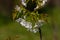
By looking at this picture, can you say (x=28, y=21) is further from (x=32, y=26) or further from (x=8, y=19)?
(x=8, y=19)

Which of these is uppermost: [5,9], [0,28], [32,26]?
[5,9]

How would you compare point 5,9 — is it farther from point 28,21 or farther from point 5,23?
point 28,21

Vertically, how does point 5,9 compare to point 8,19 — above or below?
above

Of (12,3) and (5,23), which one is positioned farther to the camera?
(12,3)

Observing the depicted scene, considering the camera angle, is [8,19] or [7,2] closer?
[8,19]

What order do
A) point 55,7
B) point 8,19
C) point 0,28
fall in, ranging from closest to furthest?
point 0,28
point 8,19
point 55,7

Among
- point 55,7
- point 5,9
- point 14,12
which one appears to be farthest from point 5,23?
point 14,12

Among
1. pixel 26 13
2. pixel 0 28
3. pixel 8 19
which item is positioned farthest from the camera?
pixel 8 19

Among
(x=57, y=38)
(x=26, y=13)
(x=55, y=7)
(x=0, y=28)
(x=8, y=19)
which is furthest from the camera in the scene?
(x=55, y=7)

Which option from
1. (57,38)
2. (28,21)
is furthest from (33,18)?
(57,38)
